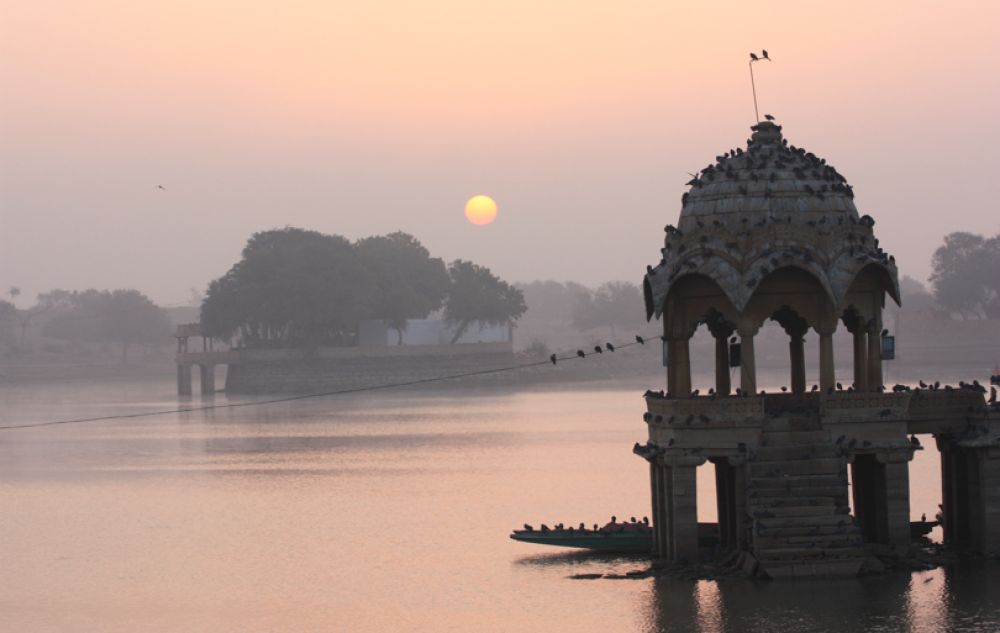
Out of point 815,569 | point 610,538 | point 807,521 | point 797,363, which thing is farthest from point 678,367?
point 815,569

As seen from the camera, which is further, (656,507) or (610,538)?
(610,538)

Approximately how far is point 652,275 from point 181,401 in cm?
14355

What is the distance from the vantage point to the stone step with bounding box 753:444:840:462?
49.5 meters

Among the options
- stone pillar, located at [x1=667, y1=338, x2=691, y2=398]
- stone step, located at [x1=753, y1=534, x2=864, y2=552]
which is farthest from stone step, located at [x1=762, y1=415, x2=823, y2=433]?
stone step, located at [x1=753, y1=534, x2=864, y2=552]

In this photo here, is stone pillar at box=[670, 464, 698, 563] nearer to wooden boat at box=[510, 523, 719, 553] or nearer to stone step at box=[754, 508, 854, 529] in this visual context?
stone step at box=[754, 508, 854, 529]

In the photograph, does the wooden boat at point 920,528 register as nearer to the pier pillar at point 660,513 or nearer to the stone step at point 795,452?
the stone step at point 795,452

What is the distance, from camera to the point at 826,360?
51.3 meters

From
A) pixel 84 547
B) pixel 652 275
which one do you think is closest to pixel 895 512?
pixel 652 275

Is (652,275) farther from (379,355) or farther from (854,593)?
(379,355)

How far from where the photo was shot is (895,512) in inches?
1983

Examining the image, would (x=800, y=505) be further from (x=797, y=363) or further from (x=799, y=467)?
(x=797, y=363)

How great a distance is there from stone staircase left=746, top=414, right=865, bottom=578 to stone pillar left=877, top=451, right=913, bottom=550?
1633 millimetres

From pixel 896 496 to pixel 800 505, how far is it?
3460mm

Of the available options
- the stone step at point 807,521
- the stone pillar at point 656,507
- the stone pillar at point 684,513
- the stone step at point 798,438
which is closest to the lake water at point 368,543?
the stone pillar at point 656,507
